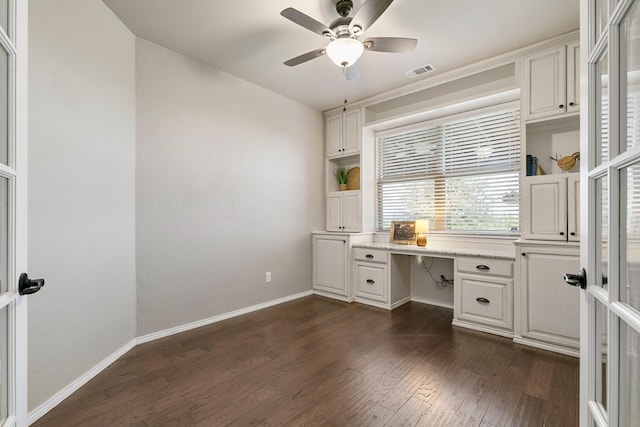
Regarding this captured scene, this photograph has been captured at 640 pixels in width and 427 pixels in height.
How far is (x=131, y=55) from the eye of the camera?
2.53m

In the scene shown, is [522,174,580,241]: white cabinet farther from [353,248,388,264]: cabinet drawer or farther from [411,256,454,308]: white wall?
[353,248,388,264]: cabinet drawer

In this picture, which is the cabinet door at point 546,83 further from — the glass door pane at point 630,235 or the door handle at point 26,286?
the door handle at point 26,286

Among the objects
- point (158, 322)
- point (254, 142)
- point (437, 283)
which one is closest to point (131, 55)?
point (254, 142)

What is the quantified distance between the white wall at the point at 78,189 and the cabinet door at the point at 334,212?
2585mm

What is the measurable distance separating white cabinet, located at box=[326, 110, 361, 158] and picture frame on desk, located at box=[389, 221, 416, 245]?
117cm

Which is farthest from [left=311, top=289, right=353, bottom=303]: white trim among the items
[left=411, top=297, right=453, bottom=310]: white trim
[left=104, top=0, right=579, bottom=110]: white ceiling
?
[left=104, top=0, right=579, bottom=110]: white ceiling

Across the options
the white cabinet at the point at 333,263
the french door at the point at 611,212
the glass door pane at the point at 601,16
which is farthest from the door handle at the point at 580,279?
the white cabinet at the point at 333,263

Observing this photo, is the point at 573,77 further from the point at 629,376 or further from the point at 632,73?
the point at 629,376

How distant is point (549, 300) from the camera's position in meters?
2.45

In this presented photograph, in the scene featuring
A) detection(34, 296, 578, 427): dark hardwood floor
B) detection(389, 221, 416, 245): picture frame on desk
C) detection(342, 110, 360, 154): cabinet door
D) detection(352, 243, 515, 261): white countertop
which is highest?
detection(342, 110, 360, 154): cabinet door

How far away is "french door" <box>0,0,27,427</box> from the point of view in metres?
0.82

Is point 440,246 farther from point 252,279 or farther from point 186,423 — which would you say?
point 186,423

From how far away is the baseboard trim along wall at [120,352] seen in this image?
1.70m

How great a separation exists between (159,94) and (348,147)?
94.7 inches
